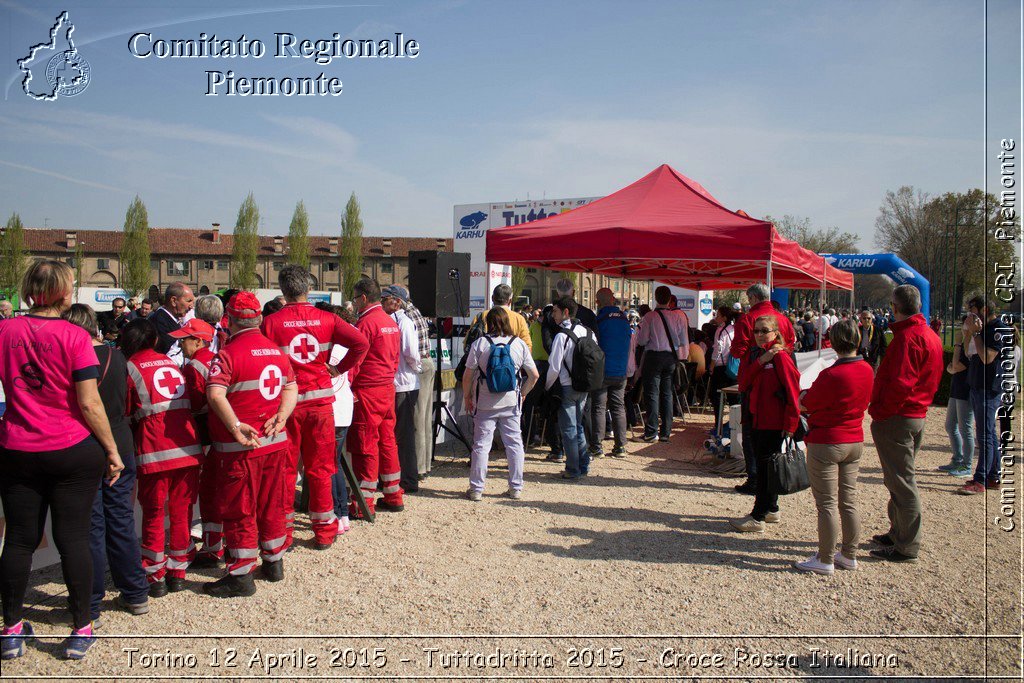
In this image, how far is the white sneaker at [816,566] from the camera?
417 cm

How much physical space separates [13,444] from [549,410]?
5.52 m

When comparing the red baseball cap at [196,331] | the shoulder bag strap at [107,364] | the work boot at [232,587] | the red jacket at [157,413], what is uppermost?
the red baseball cap at [196,331]

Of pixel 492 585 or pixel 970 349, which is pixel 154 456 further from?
pixel 970 349

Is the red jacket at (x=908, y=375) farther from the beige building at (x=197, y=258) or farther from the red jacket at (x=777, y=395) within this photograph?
the beige building at (x=197, y=258)

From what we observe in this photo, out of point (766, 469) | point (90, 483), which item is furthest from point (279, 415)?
point (766, 469)

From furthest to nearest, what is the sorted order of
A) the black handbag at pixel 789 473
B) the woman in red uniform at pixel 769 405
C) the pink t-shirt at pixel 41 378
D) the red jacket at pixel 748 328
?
the red jacket at pixel 748 328
the woman in red uniform at pixel 769 405
the black handbag at pixel 789 473
the pink t-shirt at pixel 41 378

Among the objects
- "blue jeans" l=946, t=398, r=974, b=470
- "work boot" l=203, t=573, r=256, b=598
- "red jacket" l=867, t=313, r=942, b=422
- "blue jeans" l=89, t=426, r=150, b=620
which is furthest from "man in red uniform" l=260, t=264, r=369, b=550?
"blue jeans" l=946, t=398, r=974, b=470

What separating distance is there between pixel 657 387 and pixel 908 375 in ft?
13.5

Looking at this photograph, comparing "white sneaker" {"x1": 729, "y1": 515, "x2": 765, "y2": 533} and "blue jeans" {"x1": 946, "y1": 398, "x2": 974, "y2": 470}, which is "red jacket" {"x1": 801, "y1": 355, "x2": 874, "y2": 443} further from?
"blue jeans" {"x1": 946, "y1": 398, "x2": 974, "y2": 470}

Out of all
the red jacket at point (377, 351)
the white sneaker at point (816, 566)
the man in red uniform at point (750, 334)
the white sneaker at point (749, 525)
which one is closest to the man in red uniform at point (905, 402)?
the white sneaker at point (816, 566)

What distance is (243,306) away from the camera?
3674 millimetres

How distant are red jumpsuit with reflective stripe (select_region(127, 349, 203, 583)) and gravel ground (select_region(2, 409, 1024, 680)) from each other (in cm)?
33

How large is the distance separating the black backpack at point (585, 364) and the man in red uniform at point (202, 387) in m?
3.29

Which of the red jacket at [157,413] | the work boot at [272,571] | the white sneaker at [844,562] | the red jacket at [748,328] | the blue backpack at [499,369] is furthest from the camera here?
the red jacket at [748,328]
